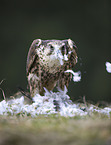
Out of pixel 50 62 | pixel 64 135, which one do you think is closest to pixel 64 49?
pixel 50 62

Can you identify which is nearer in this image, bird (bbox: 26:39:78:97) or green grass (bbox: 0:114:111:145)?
green grass (bbox: 0:114:111:145)

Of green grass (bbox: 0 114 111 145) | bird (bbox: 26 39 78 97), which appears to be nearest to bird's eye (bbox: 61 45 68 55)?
bird (bbox: 26 39 78 97)

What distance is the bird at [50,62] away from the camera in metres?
1.46

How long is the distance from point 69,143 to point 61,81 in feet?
3.60

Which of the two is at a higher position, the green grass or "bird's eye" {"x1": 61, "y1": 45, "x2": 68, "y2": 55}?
"bird's eye" {"x1": 61, "y1": 45, "x2": 68, "y2": 55}

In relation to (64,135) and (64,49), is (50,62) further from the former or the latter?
(64,135)

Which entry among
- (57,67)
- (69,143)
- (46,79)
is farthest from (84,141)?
(46,79)

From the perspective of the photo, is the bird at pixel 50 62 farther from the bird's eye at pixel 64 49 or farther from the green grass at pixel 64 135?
the green grass at pixel 64 135

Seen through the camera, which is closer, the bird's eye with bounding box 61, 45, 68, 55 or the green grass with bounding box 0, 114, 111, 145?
the green grass with bounding box 0, 114, 111, 145

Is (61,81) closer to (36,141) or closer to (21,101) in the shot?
(21,101)

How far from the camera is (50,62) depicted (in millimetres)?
1460

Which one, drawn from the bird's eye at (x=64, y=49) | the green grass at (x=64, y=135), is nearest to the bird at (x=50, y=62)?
the bird's eye at (x=64, y=49)

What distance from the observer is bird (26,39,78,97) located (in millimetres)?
1457

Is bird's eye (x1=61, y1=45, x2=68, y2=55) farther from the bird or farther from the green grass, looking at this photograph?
the green grass
